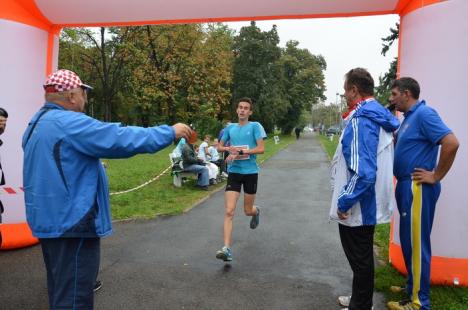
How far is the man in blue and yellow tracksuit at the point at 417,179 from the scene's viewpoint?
384 cm

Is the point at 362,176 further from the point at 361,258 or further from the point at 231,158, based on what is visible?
the point at 231,158

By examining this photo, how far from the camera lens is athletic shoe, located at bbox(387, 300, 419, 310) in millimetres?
3988

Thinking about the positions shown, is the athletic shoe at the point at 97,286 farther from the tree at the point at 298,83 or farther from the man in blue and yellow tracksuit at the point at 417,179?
the tree at the point at 298,83

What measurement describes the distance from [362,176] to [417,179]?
0.83 metres

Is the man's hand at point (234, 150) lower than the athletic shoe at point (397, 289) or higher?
higher

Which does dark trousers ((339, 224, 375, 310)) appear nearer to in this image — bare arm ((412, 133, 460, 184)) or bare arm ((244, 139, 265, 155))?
bare arm ((412, 133, 460, 184))

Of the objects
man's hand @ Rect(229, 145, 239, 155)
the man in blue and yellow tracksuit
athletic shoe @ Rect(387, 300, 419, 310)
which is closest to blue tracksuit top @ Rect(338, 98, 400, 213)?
the man in blue and yellow tracksuit

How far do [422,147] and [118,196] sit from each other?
7955mm

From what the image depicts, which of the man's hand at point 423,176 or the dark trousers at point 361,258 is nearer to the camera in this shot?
the dark trousers at point 361,258

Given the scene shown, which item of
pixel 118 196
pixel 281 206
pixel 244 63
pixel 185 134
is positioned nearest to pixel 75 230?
pixel 185 134

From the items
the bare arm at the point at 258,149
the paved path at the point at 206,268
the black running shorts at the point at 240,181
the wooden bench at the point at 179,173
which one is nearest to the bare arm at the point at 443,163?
the paved path at the point at 206,268

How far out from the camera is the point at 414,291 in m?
3.96

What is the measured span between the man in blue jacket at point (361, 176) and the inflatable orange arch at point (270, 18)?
4.14 ft

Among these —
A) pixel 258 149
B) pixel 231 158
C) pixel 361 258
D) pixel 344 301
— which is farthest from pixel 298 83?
pixel 361 258
